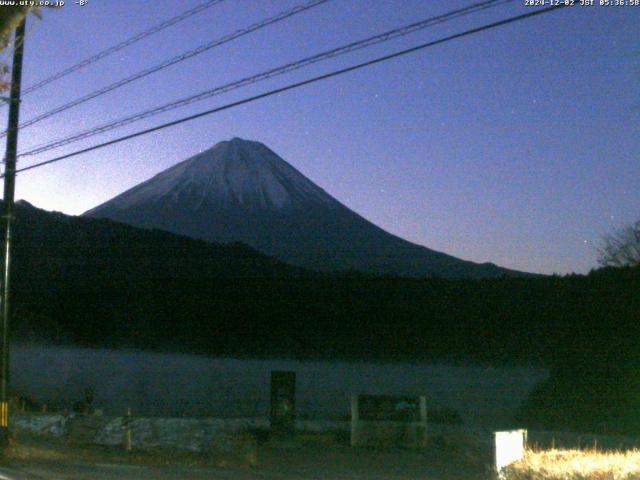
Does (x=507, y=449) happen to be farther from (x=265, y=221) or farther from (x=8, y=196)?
(x=265, y=221)

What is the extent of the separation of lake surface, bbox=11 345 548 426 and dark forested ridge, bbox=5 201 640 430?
161 cm

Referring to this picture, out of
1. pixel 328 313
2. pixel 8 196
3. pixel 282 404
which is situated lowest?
pixel 282 404

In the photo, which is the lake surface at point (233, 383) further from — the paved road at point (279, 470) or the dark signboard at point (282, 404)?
the paved road at point (279, 470)

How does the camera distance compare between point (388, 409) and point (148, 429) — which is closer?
point (388, 409)

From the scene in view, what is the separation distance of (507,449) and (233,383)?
27.9 meters

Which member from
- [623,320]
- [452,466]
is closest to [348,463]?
[452,466]

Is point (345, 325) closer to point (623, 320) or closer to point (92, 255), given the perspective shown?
point (623, 320)

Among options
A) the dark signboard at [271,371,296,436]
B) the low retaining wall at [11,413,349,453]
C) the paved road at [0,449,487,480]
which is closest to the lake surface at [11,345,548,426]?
the low retaining wall at [11,413,349,453]

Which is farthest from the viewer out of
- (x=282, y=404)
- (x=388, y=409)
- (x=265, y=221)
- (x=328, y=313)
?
(x=265, y=221)

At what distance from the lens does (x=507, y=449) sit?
1244 centimetres

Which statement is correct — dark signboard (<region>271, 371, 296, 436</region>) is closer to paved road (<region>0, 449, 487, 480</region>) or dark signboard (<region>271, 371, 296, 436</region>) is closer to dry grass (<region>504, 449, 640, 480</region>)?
paved road (<region>0, 449, 487, 480</region>)

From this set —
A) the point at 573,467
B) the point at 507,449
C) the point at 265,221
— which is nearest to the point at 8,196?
the point at 507,449

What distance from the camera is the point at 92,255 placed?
6488 cm

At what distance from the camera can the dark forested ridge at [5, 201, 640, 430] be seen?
2948cm
